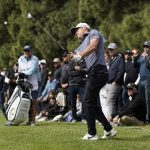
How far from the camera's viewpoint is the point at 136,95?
1410 centimetres

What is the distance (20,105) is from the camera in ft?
44.3

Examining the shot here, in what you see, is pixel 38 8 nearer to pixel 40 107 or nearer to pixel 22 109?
pixel 40 107

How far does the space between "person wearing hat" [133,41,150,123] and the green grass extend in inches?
71.9

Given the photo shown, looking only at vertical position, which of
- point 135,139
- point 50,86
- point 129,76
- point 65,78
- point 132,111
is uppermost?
point 129,76

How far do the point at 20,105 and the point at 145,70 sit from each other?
3099mm

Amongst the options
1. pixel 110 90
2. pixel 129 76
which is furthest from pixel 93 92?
pixel 129 76

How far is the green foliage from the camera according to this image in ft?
74.5

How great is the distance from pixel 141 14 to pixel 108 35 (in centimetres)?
246

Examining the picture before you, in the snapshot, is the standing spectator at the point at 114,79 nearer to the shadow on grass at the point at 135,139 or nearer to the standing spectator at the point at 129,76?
the standing spectator at the point at 129,76

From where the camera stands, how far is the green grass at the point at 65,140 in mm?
9145

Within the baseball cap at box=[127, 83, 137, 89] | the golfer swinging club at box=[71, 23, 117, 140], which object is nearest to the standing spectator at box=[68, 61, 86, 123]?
the baseball cap at box=[127, 83, 137, 89]

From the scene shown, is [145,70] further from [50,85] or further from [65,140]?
[50,85]

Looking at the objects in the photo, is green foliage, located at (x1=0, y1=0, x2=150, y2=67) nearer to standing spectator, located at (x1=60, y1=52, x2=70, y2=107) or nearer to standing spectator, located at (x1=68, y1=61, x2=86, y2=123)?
standing spectator, located at (x1=60, y1=52, x2=70, y2=107)

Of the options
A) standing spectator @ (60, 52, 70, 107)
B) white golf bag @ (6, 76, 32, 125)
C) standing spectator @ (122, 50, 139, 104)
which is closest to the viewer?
white golf bag @ (6, 76, 32, 125)
